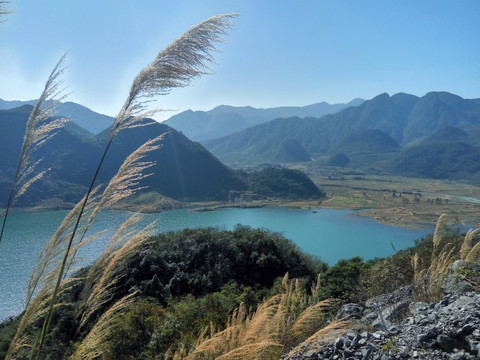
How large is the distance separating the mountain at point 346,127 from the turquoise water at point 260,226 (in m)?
94.0

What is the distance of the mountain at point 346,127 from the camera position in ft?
491

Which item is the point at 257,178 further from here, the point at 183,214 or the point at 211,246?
the point at 211,246

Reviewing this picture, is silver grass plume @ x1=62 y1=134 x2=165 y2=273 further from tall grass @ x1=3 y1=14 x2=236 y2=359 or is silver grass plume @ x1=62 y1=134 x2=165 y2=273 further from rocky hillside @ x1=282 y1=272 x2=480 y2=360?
rocky hillside @ x1=282 y1=272 x2=480 y2=360

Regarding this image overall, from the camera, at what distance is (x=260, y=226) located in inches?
1347

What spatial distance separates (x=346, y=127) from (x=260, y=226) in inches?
6176

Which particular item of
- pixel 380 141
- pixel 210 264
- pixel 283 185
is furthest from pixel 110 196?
pixel 380 141

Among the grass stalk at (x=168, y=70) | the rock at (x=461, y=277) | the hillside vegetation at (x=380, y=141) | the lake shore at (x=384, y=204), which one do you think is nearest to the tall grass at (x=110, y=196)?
the grass stalk at (x=168, y=70)

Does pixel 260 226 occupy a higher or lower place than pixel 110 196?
lower

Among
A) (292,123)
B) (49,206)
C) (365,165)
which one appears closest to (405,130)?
(292,123)

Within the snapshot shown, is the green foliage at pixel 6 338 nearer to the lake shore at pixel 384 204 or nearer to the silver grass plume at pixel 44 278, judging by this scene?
the silver grass plume at pixel 44 278

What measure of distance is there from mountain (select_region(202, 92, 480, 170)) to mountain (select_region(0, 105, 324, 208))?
235 ft

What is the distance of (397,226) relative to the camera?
110ft

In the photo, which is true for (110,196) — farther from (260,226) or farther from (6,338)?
(260,226)

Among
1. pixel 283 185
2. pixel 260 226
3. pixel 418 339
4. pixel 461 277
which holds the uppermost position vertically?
pixel 461 277
